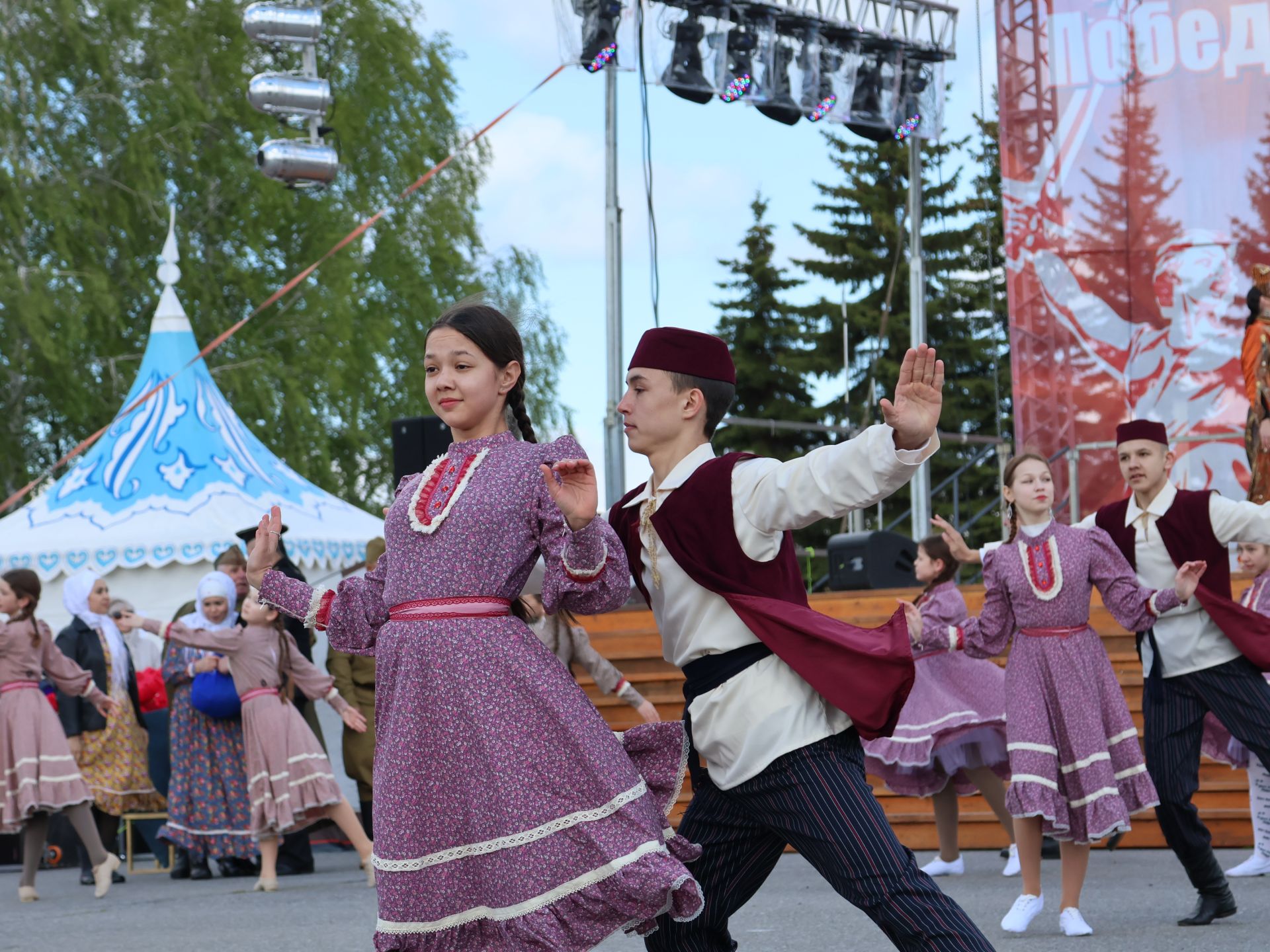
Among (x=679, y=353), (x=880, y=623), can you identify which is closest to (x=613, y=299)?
(x=880, y=623)

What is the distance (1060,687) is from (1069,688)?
0.10ft

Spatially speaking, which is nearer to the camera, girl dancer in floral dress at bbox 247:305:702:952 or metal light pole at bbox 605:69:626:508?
girl dancer in floral dress at bbox 247:305:702:952

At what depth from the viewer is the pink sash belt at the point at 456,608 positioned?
11.6 feet

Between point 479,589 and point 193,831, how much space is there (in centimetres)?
656

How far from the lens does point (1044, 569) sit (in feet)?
20.7

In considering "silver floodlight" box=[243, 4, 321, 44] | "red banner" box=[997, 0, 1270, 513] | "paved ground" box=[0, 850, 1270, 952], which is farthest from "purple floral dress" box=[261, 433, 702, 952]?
"red banner" box=[997, 0, 1270, 513]

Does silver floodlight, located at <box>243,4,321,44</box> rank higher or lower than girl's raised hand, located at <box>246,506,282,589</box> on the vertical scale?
higher

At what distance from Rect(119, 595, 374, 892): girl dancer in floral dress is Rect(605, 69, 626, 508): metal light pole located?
5.46 meters

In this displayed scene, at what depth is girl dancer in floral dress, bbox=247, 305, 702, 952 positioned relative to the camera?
339cm

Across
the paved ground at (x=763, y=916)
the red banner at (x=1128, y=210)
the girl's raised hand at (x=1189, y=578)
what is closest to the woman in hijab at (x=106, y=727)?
the paved ground at (x=763, y=916)

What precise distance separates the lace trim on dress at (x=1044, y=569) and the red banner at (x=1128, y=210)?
326 inches

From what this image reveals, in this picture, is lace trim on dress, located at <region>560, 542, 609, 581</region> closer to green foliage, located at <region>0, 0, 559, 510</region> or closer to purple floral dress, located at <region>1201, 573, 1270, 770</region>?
purple floral dress, located at <region>1201, 573, 1270, 770</region>

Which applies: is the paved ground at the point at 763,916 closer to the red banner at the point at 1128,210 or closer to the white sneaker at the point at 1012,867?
the white sneaker at the point at 1012,867

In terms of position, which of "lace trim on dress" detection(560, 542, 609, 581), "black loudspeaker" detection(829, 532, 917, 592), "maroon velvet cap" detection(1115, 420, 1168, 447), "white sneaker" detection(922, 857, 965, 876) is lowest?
"white sneaker" detection(922, 857, 965, 876)
